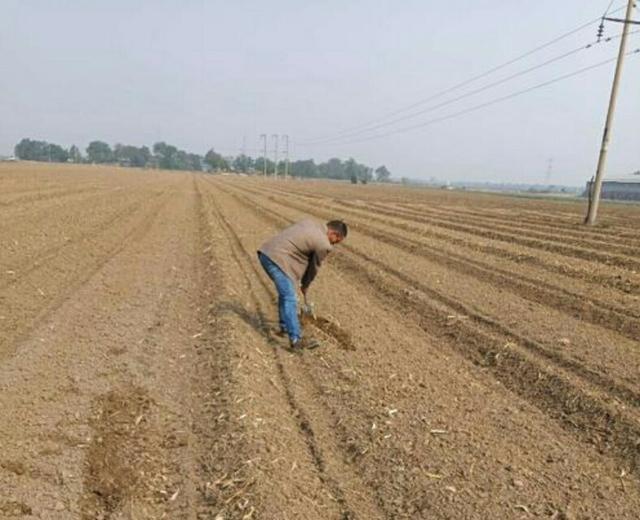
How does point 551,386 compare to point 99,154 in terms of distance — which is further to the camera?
point 99,154

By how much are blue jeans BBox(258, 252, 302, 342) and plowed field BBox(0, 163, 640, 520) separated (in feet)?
1.07

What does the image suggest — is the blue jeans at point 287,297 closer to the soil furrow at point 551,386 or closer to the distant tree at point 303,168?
the soil furrow at point 551,386

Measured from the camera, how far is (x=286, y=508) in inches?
129

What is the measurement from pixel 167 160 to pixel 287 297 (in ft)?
605

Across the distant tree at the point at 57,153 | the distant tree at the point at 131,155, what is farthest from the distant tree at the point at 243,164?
the distant tree at the point at 57,153

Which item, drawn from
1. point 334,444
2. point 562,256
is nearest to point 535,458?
point 334,444

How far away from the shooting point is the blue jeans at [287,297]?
5988 millimetres

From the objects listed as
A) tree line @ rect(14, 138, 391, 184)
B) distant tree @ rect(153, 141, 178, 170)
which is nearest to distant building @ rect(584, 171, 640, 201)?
tree line @ rect(14, 138, 391, 184)

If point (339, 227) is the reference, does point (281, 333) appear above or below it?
below

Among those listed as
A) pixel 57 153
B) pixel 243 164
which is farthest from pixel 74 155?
pixel 243 164

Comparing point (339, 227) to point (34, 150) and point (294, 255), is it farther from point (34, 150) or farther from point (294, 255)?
point (34, 150)

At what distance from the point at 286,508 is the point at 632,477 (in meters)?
2.66

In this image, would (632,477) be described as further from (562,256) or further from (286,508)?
(562,256)

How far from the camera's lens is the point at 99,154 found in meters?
179
